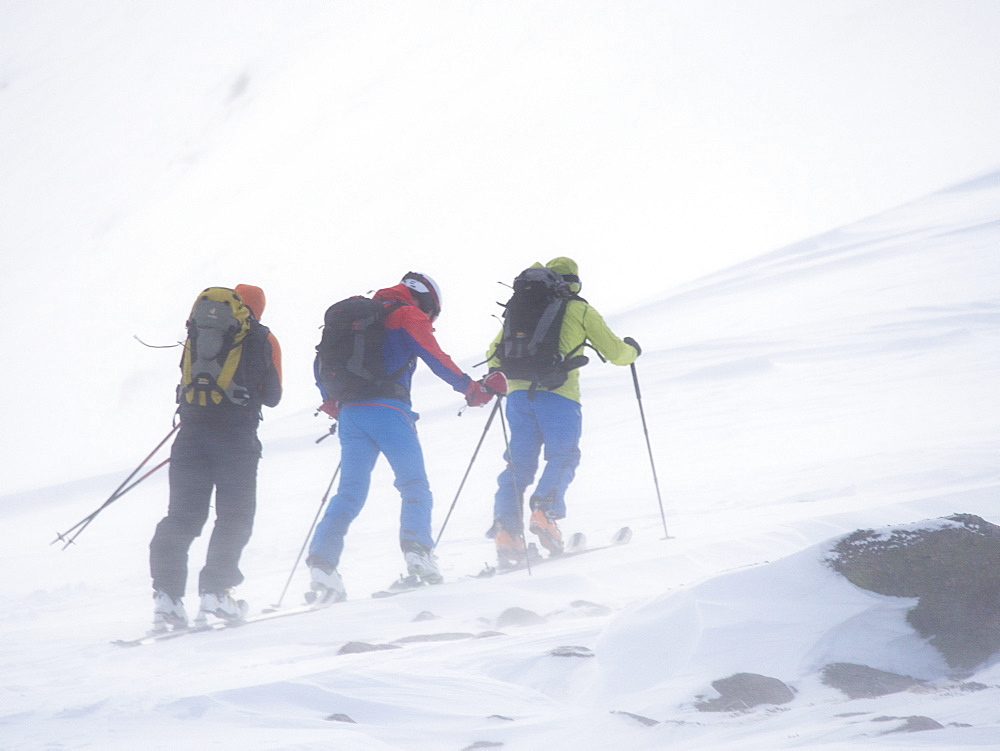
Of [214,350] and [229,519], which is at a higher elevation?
[214,350]

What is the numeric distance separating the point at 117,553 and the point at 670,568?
6842mm

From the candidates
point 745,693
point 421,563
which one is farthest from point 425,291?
point 745,693

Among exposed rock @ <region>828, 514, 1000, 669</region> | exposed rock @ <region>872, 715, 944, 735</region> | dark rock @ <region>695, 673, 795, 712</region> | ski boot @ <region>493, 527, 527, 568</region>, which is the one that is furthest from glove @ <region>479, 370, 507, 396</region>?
exposed rock @ <region>872, 715, 944, 735</region>

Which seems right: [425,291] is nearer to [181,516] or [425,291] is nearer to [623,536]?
[181,516]

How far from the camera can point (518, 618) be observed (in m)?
3.95

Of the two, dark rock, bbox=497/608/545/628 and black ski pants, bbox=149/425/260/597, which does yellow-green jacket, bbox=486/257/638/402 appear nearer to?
black ski pants, bbox=149/425/260/597

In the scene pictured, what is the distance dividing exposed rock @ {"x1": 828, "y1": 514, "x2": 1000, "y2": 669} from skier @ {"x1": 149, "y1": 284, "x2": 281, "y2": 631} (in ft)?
9.91

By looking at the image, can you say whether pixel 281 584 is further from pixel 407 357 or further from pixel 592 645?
pixel 592 645

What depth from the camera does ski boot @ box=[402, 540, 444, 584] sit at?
5.10 m

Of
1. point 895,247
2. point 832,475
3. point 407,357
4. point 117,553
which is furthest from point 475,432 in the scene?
point 895,247

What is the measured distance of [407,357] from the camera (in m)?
5.27

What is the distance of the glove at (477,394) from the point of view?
5.28 m

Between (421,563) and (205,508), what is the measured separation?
1165 millimetres

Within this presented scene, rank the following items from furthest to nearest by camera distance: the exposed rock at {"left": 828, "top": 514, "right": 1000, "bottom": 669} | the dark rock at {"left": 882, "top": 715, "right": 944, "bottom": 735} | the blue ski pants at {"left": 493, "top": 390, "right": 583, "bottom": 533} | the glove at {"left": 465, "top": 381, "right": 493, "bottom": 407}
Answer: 1. the blue ski pants at {"left": 493, "top": 390, "right": 583, "bottom": 533}
2. the glove at {"left": 465, "top": 381, "right": 493, "bottom": 407}
3. the exposed rock at {"left": 828, "top": 514, "right": 1000, "bottom": 669}
4. the dark rock at {"left": 882, "top": 715, "right": 944, "bottom": 735}
